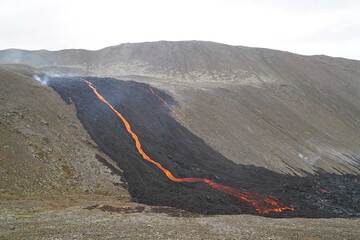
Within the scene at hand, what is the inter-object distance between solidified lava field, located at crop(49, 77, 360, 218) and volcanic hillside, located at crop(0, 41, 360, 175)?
3161 mm

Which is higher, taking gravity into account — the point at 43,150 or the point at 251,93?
the point at 251,93

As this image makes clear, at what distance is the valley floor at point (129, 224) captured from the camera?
2034cm

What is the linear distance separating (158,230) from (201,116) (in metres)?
32.2

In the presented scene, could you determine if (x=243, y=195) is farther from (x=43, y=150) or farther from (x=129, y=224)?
(x=43, y=150)

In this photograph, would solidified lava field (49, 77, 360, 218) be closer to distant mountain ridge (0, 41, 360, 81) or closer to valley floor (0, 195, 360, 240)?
valley floor (0, 195, 360, 240)

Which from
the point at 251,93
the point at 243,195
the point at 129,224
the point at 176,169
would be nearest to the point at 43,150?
the point at 176,169

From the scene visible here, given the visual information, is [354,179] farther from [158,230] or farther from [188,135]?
[158,230]

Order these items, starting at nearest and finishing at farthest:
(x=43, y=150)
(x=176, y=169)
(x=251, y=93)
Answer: (x=43, y=150) < (x=176, y=169) < (x=251, y=93)

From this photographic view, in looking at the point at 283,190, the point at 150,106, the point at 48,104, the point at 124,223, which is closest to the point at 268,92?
the point at 150,106

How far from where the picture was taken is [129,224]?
22.3 metres

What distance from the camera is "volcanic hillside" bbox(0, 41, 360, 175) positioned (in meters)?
51.1

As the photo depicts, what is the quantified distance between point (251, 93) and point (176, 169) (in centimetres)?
3948

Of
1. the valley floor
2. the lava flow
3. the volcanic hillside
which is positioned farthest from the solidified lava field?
the valley floor

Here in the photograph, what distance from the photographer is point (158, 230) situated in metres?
21.4
